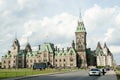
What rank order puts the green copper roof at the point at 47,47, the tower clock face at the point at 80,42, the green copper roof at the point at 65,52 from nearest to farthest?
the green copper roof at the point at 65,52 → the green copper roof at the point at 47,47 → the tower clock face at the point at 80,42

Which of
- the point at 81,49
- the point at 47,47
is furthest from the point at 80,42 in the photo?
the point at 47,47

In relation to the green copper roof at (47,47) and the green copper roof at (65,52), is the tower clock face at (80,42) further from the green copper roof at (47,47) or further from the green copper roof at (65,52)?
the green copper roof at (47,47)

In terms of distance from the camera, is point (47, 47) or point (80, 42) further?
point (80, 42)

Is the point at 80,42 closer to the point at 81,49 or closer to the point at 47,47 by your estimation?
the point at 81,49

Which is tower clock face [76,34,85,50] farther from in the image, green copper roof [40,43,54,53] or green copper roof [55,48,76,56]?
green copper roof [40,43,54,53]

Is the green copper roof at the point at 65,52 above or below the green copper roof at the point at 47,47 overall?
below

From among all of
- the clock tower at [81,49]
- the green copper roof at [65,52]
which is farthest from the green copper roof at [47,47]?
the clock tower at [81,49]

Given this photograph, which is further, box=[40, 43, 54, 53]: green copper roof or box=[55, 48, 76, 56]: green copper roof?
box=[40, 43, 54, 53]: green copper roof

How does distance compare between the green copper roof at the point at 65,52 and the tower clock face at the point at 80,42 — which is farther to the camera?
the tower clock face at the point at 80,42

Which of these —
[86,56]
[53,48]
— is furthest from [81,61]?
[53,48]

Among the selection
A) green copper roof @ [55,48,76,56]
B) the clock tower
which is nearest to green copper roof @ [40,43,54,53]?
green copper roof @ [55,48,76,56]

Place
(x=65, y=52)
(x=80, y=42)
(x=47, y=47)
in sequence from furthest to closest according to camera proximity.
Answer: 1. (x=80, y=42)
2. (x=65, y=52)
3. (x=47, y=47)

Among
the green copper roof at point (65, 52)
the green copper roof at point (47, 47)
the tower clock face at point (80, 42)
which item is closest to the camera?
the green copper roof at point (65, 52)

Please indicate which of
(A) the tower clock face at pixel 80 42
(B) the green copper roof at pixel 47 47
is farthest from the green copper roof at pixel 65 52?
(A) the tower clock face at pixel 80 42
